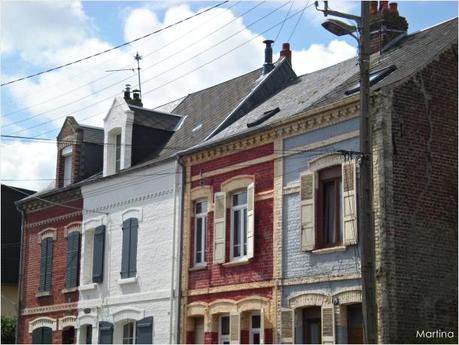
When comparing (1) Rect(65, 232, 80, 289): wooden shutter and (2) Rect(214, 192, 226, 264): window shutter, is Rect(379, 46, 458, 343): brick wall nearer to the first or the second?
(2) Rect(214, 192, 226, 264): window shutter

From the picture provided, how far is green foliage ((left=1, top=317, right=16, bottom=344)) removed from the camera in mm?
34156

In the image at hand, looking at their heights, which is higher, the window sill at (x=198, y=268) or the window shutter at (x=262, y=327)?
the window sill at (x=198, y=268)

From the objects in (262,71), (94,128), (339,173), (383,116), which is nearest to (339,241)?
(339,173)

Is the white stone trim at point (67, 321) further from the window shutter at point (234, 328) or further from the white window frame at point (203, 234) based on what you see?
the window shutter at point (234, 328)

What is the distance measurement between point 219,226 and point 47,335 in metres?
9.39

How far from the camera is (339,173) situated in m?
20.8

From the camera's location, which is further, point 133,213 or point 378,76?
point 133,213

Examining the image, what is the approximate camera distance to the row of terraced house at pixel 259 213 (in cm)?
2003

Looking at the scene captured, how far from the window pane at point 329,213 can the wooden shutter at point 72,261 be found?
1110 cm

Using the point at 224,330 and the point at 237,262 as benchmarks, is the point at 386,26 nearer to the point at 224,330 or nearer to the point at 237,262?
the point at 237,262

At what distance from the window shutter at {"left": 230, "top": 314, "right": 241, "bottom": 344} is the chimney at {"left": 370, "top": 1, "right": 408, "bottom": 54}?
815cm

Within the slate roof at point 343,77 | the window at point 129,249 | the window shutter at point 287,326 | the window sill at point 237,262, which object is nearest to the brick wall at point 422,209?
the slate roof at point 343,77

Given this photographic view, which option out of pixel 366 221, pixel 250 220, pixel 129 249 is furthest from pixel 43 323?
pixel 366 221

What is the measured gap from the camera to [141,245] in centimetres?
2661
